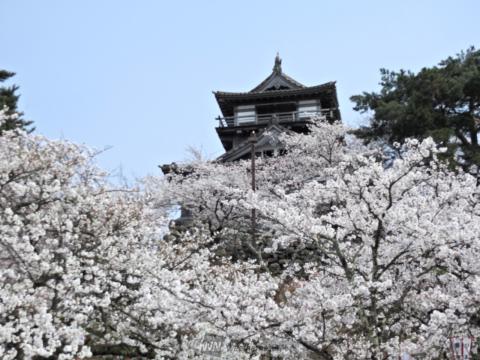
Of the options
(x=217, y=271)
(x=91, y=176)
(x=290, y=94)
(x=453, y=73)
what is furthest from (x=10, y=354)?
(x=290, y=94)

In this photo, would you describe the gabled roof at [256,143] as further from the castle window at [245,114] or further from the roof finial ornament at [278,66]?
the roof finial ornament at [278,66]

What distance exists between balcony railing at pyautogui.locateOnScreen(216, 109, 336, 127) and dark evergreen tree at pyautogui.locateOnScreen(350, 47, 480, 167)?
386 inches

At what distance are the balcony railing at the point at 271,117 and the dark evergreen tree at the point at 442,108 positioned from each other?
9803mm

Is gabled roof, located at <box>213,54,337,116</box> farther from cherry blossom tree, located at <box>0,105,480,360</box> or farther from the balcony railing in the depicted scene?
cherry blossom tree, located at <box>0,105,480,360</box>

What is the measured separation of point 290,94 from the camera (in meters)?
26.8

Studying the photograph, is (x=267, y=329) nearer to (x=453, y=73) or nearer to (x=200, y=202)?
(x=453, y=73)

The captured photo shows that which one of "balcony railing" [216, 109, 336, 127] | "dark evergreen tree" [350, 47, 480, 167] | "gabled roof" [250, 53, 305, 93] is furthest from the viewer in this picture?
"gabled roof" [250, 53, 305, 93]

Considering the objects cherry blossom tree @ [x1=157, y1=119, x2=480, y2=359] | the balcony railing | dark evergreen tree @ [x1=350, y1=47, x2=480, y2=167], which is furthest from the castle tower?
cherry blossom tree @ [x1=157, y1=119, x2=480, y2=359]

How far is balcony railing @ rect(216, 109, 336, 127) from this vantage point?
25906 millimetres

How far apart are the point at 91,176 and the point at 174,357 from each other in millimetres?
3256

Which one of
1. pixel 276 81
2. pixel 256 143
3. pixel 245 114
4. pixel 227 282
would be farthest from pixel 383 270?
pixel 276 81

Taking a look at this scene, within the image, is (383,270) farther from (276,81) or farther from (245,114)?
(276,81)

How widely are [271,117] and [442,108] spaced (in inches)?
437

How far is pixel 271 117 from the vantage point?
992 inches
